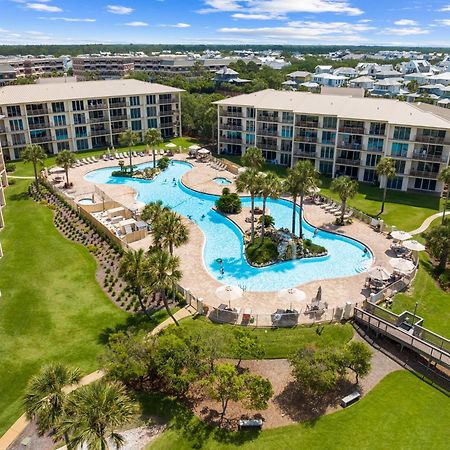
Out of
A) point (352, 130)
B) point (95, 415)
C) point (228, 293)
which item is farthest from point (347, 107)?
point (95, 415)

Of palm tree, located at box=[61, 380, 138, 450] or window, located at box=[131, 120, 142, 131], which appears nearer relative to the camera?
palm tree, located at box=[61, 380, 138, 450]

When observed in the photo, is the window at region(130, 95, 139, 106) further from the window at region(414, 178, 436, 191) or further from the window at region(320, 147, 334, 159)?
the window at region(414, 178, 436, 191)

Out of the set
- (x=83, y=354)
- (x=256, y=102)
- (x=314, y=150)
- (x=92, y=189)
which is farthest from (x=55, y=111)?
(x=83, y=354)

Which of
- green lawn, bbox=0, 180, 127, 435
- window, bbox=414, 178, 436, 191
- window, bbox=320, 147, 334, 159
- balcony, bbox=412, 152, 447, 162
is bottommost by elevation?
green lawn, bbox=0, 180, 127, 435

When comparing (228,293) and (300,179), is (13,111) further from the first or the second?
(228,293)

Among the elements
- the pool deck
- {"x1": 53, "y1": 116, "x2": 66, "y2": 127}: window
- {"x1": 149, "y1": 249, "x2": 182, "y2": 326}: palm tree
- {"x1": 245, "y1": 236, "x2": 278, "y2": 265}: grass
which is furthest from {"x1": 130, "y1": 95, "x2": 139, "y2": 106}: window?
{"x1": 149, "y1": 249, "x2": 182, "y2": 326}: palm tree

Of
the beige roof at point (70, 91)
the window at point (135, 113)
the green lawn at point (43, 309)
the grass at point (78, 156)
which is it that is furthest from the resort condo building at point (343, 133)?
the green lawn at point (43, 309)

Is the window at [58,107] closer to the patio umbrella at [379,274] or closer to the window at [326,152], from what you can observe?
the window at [326,152]
